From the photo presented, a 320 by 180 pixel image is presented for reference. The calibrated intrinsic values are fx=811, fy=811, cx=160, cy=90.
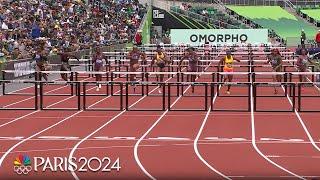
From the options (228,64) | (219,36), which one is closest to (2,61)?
(228,64)

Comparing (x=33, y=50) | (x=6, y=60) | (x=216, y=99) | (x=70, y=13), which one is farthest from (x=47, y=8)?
(x=216, y=99)

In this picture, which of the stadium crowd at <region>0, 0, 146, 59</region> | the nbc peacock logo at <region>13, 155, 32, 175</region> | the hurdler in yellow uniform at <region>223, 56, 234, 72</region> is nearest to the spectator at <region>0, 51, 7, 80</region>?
the stadium crowd at <region>0, 0, 146, 59</region>

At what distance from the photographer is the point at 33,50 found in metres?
36.4

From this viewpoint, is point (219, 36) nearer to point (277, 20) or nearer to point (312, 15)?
point (277, 20)

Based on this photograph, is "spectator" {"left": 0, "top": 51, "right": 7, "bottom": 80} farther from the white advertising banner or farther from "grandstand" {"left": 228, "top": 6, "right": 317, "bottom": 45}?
"grandstand" {"left": 228, "top": 6, "right": 317, "bottom": 45}

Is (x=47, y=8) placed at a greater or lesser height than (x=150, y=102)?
A: greater

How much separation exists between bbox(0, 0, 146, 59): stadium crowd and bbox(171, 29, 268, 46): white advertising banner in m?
4.07

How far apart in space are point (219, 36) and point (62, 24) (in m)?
13.1

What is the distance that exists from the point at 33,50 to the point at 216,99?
14.0 meters

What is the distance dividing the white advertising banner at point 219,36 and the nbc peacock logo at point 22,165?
1618 inches

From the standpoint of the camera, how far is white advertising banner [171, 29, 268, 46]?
53.6 m

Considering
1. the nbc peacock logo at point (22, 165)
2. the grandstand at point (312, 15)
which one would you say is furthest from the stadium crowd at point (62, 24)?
the nbc peacock logo at point (22, 165)

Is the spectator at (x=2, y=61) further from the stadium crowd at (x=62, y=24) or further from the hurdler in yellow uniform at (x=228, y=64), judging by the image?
the hurdler in yellow uniform at (x=228, y=64)

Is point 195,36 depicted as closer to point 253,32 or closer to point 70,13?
point 253,32
